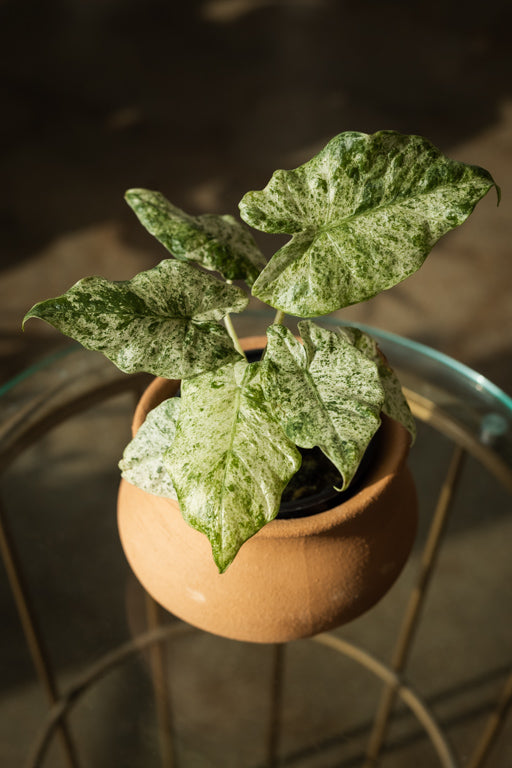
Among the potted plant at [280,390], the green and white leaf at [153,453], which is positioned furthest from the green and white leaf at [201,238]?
the green and white leaf at [153,453]

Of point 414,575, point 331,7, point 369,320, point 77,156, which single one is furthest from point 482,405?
point 331,7

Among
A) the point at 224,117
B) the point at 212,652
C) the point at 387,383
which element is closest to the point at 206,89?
the point at 224,117

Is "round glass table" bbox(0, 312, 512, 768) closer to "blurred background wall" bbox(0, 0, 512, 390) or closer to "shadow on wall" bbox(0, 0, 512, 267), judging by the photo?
"blurred background wall" bbox(0, 0, 512, 390)

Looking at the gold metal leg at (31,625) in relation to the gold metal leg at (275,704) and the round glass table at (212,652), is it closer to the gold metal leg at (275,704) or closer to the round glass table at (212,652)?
the round glass table at (212,652)

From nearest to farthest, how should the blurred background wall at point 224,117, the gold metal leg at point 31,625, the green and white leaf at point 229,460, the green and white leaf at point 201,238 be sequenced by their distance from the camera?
the green and white leaf at point 229,460, the green and white leaf at point 201,238, the gold metal leg at point 31,625, the blurred background wall at point 224,117

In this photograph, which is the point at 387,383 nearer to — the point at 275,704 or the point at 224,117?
the point at 275,704
